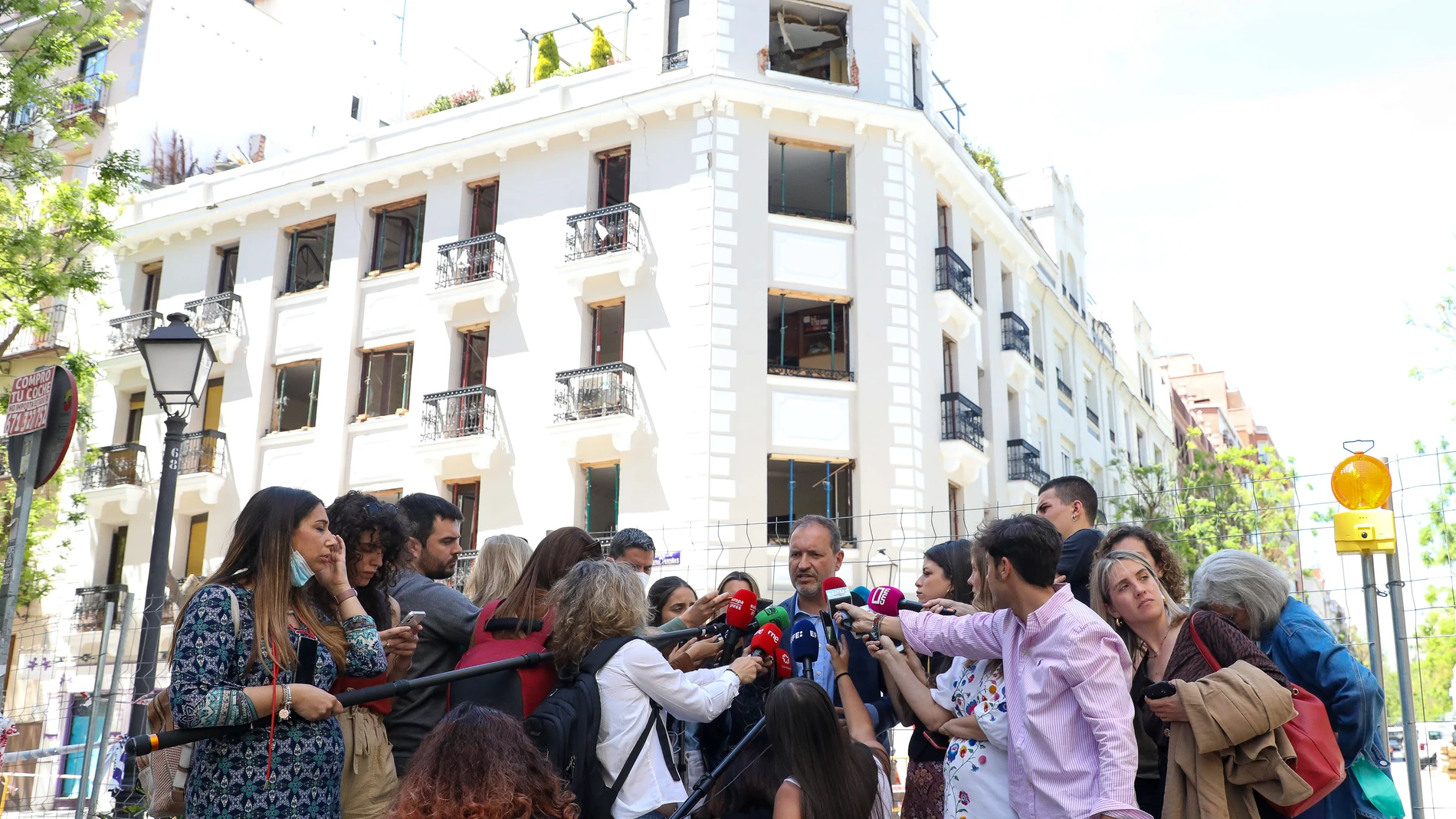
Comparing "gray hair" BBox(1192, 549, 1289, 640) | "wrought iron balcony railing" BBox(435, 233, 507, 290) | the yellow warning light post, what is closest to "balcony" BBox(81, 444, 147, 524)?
"wrought iron balcony railing" BBox(435, 233, 507, 290)

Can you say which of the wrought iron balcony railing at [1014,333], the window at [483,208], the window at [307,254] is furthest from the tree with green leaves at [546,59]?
the wrought iron balcony railing at [1014,333]

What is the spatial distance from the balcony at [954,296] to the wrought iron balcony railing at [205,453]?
1448 centimetres

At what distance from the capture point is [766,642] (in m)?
5.18

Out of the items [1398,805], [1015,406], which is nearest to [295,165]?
[1015,406]

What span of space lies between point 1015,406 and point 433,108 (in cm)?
1421

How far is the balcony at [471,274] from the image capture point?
70.7ft

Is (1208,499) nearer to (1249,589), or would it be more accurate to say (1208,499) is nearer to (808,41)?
(808,41)

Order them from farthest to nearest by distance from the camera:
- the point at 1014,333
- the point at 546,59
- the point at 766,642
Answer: the point at 1014,333 < the point at 546,59 < the point at 766,642

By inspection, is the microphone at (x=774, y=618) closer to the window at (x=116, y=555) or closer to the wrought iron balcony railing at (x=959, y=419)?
the wrought iron balcony railing at (x=959, y=419)

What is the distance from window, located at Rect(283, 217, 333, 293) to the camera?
24.3 metres

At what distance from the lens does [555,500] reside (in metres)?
20.2

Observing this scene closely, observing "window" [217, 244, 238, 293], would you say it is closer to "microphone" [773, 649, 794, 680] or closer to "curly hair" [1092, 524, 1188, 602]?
"microphone" [773, 649, 794, 680]

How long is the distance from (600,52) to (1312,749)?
2136cm

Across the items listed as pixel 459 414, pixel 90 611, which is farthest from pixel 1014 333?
pixel 90 611
